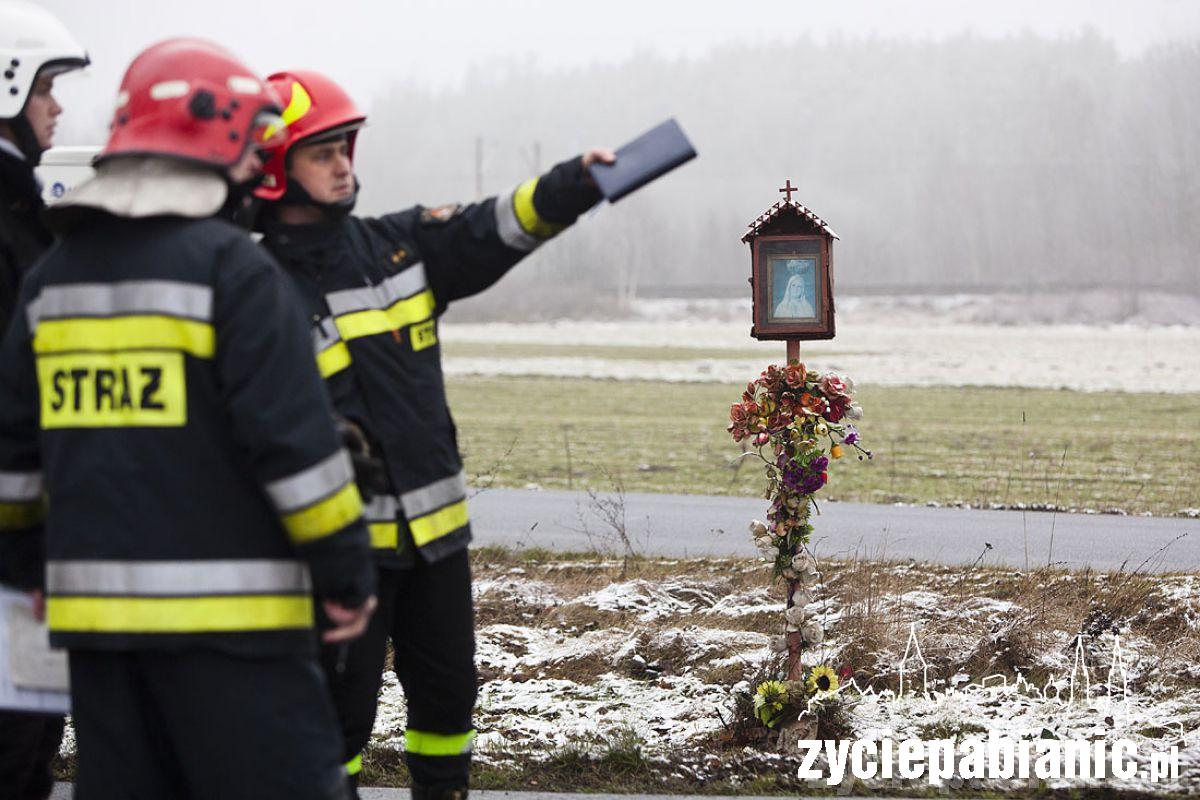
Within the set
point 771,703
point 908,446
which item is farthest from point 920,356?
point 771,703

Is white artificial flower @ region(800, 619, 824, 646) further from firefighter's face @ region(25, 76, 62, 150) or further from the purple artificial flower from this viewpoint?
firefighter's face @ region(25, 76, 62, 150)

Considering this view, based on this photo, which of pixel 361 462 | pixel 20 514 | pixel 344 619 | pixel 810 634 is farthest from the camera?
pixel 810 634

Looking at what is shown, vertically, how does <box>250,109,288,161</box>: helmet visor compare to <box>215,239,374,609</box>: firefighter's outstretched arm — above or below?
above

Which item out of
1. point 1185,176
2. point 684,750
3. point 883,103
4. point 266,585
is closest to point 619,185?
point 266,585

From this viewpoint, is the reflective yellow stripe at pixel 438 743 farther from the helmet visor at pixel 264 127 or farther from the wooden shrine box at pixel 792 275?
the wooden shrine box at pixel 792 275

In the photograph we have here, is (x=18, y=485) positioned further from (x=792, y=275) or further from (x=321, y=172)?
(x=792, y=275)

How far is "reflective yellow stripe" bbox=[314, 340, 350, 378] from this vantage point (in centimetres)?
329

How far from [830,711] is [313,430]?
269 cm

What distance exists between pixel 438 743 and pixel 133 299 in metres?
1.53

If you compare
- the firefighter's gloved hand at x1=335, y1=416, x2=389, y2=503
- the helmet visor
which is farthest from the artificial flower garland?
the helmet visor

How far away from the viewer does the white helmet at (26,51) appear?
337 cm

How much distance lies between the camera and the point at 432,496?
337 cm

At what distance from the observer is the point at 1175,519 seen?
33.1 ft

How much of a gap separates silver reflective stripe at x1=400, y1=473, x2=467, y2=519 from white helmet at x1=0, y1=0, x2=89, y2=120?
136 centimetres
